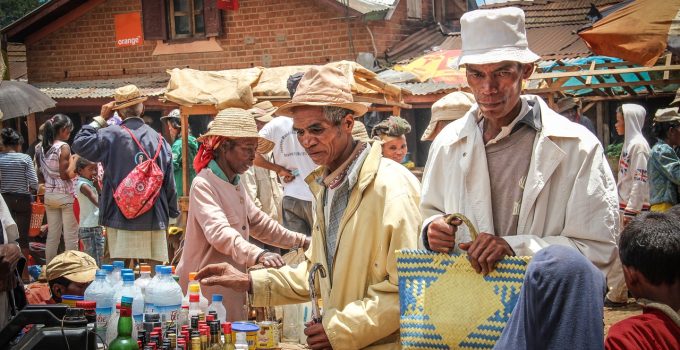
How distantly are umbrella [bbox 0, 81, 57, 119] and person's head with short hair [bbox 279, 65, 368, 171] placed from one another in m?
6.84

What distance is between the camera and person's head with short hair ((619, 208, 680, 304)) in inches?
126

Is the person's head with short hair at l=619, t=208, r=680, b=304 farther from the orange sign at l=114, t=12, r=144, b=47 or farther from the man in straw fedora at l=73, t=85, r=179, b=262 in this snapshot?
the orange sign at l=114, t=12, r=144, b=47

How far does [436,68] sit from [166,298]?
12733 mm

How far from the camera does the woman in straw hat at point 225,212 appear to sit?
5129 mm

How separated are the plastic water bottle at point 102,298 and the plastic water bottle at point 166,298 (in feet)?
0.73

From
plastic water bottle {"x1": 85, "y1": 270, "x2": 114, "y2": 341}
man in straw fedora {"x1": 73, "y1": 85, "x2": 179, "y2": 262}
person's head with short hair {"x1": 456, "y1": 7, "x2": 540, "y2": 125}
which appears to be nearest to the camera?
person's head with short hair {"x1": 456, "y1": 7, "x2": 540, "y2": 125}

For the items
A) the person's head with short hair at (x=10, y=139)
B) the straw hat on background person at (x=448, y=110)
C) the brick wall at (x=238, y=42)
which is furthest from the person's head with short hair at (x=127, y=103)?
the brick wall at (x=238, y=42)

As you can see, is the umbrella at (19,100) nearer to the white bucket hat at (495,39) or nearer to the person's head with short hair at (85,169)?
the person's head with short hair at (85,169)

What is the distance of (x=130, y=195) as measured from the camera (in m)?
7.76

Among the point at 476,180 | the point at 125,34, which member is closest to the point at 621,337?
the point at 476,180

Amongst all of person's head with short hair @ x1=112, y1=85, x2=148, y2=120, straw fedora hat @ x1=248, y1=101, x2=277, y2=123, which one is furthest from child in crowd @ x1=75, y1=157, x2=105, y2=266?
person's head with short hair @ x1=112, y1=85, x2=148, y2=120

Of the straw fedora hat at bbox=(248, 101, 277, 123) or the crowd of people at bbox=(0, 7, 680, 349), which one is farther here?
the straw fedora hat at bbox=(248, 101, 277, 123)

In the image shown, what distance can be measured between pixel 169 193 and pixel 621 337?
5.94 m

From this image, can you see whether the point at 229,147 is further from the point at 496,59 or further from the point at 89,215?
the point at 89,215
